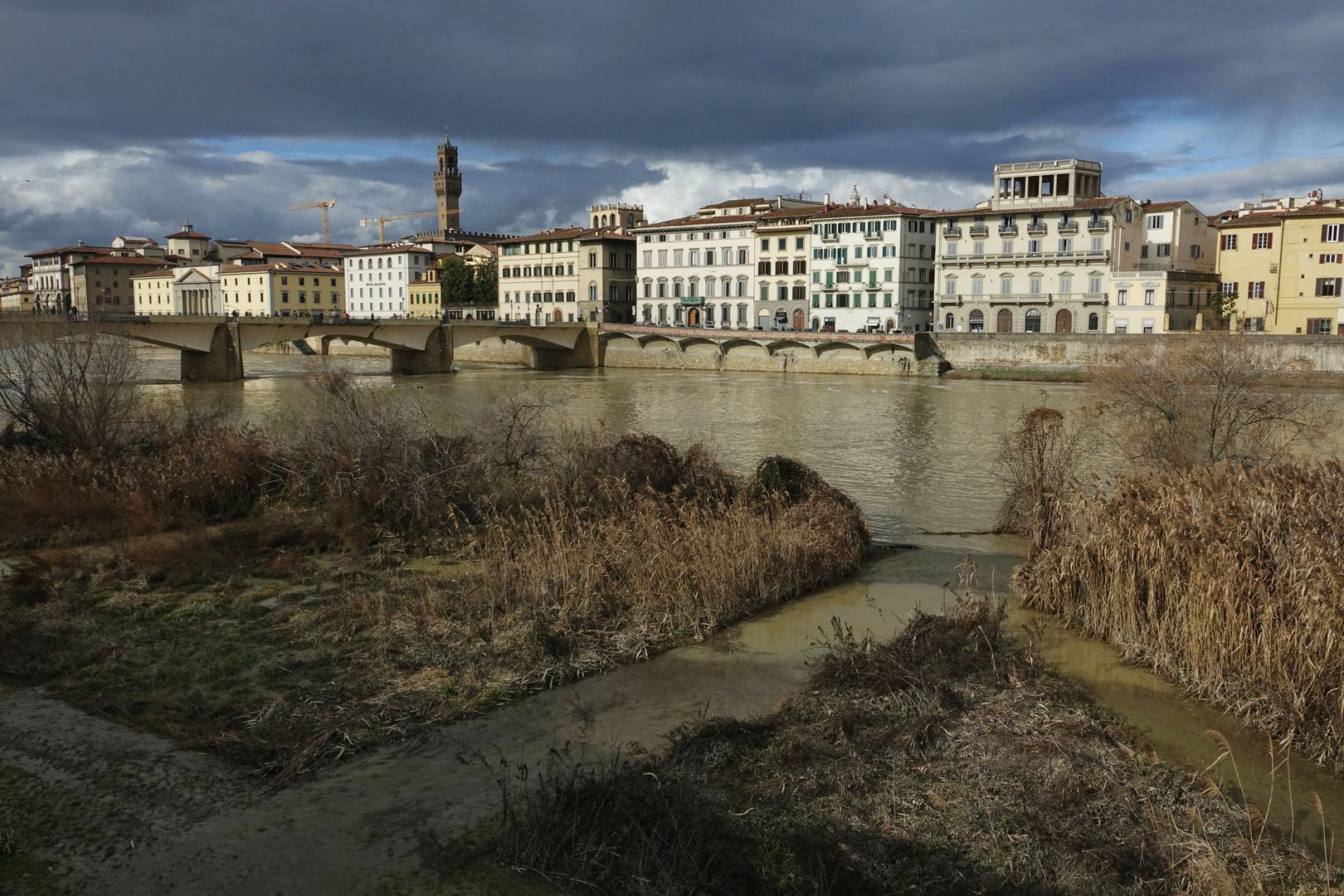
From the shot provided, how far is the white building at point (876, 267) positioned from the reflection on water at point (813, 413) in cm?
1139

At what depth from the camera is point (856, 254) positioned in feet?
234

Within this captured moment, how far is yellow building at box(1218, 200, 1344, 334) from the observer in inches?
2258

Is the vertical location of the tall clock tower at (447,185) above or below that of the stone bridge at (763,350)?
above

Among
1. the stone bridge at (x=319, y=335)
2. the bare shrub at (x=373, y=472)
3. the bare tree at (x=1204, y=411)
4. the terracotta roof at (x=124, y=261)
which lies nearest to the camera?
the bare shrub at (x=373, y=472)

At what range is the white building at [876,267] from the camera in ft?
230

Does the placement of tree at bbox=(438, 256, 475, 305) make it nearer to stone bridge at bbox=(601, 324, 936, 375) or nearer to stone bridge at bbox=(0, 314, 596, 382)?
stone bridge at bbox=(0, 314, 596, 382)

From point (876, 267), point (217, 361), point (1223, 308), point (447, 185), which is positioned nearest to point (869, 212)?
point (876, 267)

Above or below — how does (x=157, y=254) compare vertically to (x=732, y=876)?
above

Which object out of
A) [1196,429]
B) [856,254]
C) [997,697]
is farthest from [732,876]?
[856,254]

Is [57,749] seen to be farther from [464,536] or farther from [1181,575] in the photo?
[1181,575]

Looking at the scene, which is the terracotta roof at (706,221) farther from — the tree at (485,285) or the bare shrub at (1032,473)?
the bare shrub at (1032,473)

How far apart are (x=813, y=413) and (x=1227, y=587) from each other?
31776 mm

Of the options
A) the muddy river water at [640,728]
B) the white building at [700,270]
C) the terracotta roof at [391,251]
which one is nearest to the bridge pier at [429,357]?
the white building at [700,270]

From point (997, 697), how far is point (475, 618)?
4930 millimetres
